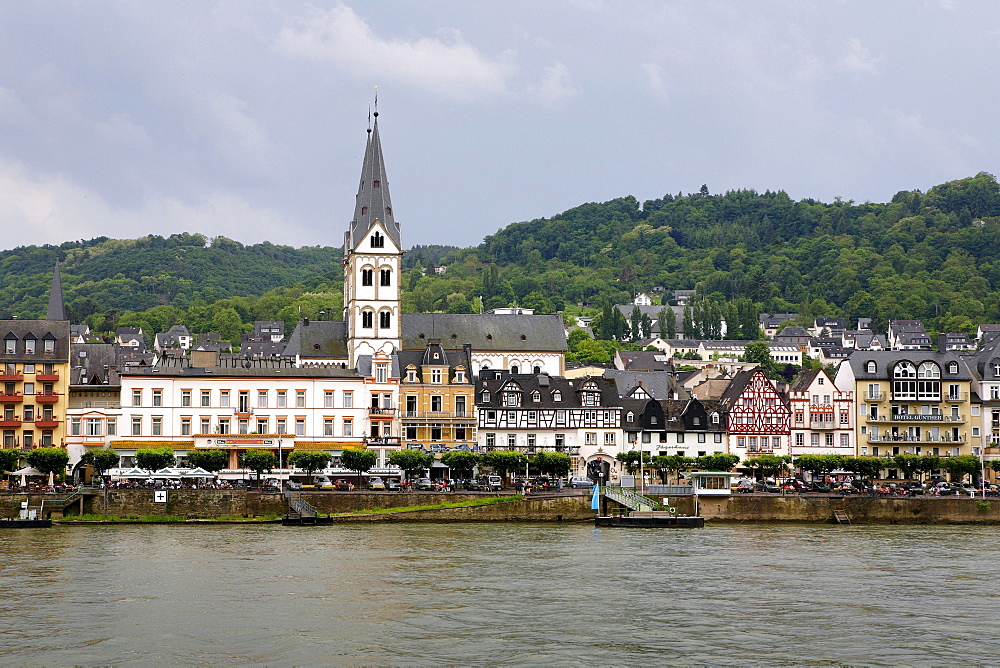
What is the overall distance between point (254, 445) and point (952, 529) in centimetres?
5206

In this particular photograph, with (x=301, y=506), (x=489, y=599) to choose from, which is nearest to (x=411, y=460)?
(x=301, y=506)

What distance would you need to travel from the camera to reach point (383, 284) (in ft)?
441

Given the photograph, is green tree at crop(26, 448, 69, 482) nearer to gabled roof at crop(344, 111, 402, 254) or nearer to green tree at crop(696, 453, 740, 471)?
gabled roof at crop(344, 111, 402, 254)

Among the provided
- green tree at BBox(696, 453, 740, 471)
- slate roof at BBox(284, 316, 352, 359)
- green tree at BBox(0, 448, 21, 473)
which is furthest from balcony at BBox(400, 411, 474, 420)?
green tree at BBox(0, 448, 21, 473)

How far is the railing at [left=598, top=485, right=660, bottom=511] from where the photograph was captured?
95.9 meters

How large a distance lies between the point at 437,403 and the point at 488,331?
31.4 m

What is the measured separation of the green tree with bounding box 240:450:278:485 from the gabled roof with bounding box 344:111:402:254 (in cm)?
3433

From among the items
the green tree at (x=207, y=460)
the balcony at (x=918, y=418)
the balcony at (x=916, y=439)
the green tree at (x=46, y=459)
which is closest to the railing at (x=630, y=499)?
the green tree at (x=207, y=460)

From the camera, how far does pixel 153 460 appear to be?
100938 millimetres

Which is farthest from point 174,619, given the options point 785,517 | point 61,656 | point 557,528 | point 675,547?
point 785,517

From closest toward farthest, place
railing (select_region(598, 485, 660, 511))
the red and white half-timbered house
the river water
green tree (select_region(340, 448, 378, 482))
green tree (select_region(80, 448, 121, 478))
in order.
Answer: the river water
railing (select_region(598, 485, 660, 511))
green tree (select_region(80, 448, 121, 478))
green tree (select_region(340, 448, 378, 482))
the red and white half-timbered house

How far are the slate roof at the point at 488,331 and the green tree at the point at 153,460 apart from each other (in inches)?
1798

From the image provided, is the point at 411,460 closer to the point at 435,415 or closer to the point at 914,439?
the point at 435,415

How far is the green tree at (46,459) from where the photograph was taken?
325 ft
